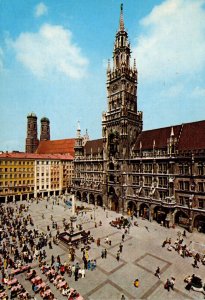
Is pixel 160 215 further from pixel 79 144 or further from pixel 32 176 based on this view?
pixel 32 176

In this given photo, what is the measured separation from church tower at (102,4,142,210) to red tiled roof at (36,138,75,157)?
48.8 meters

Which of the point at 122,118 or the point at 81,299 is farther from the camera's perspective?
the point at 122,118

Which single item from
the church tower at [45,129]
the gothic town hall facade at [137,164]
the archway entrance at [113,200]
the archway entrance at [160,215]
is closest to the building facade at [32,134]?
the church tower at [45,129]

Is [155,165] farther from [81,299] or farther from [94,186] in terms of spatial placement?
[81,299]

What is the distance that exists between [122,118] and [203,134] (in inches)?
777

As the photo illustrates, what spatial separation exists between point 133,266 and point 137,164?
26590mm

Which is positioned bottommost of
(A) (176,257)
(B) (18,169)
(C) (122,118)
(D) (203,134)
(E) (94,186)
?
(A) (176,257)

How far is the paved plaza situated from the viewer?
795 inches

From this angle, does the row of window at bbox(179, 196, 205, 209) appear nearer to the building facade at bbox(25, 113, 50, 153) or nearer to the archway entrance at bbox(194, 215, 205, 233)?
the archway entrance at bbox(194, 215, 205, 233)

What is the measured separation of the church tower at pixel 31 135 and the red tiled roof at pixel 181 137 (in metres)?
90.6

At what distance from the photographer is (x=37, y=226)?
134ft

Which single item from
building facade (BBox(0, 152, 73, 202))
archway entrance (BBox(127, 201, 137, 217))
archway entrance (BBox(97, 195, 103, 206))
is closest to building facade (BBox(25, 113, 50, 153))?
building facade (BBox(0, 152, 73, 202))

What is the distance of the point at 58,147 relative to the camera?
359 feet

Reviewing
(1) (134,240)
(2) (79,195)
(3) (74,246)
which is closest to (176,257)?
(1) (134,240)
